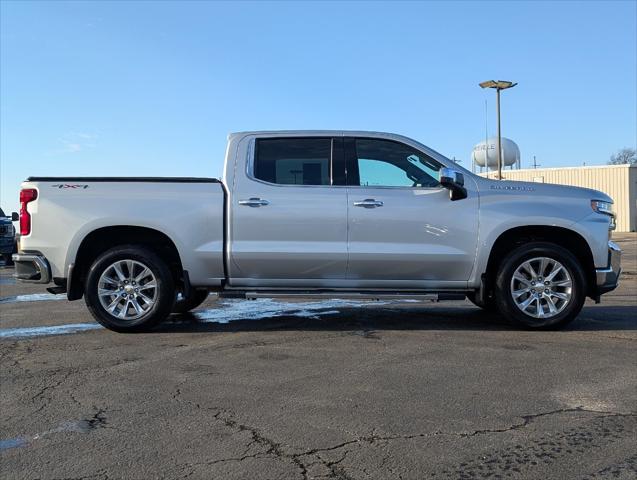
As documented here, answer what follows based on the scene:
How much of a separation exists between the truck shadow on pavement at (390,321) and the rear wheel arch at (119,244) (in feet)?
2.62

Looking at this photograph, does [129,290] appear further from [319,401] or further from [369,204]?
[319,401]

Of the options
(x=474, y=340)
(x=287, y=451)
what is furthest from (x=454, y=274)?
(x=287, y=451)

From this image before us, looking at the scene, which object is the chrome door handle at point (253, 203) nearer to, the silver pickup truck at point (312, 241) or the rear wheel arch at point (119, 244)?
the silver pickup truck at point (312, 241)

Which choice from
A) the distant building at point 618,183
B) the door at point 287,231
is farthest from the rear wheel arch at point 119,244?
the distant building at point 618,183

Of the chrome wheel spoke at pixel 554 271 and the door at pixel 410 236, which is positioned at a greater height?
the door at pixel 410 236

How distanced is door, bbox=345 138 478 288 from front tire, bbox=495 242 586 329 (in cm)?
45

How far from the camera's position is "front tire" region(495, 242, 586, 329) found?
253 inches

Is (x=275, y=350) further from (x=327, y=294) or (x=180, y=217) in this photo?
(x=180, y=217)

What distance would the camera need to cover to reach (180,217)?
21.0ft

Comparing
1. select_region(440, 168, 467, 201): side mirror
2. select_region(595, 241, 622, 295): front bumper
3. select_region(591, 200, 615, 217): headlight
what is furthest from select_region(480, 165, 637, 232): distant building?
select_region(440, 168, 467, 201): side mirror

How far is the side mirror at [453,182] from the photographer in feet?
20.3

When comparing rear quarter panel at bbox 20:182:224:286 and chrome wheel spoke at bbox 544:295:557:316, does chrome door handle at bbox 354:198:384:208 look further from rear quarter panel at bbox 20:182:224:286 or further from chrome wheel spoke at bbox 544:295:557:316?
chrome wheel spoke at bbox 544:295:557:316

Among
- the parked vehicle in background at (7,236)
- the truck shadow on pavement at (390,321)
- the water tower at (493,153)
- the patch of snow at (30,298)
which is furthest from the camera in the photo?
the water tower at (493,153)

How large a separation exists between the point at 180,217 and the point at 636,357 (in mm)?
4564
